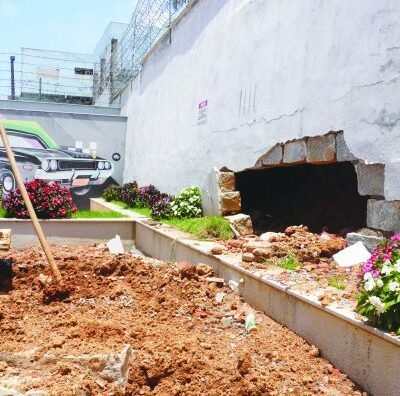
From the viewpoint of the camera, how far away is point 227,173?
315 inches

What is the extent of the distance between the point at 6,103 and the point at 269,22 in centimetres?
1156

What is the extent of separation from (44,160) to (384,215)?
11.1 meters

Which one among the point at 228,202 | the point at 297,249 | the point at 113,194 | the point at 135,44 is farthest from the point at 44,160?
the point at 297,249

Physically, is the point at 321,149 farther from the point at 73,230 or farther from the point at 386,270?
the point at 73,230

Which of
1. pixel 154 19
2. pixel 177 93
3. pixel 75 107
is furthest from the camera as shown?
pixel 75 107

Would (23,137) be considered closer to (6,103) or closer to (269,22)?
(6,103)

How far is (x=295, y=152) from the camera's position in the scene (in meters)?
6.15

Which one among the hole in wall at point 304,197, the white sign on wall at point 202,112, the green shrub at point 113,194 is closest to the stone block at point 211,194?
the hole in wall at point 304,197

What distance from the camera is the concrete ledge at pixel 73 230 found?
812cm

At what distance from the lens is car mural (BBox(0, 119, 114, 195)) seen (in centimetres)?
1380

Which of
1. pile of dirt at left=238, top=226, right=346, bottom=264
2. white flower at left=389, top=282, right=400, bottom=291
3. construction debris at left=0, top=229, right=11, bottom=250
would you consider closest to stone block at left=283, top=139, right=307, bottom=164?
pile of dirt at left=238, top=226, right=346, bottom=264

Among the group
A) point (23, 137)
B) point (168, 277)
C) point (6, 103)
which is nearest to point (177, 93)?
point (23, 137)

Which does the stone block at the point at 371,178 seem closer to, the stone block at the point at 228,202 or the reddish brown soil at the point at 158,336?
the reddish brown soil at the point at 158,336

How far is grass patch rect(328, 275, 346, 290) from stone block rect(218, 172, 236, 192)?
3576mm
